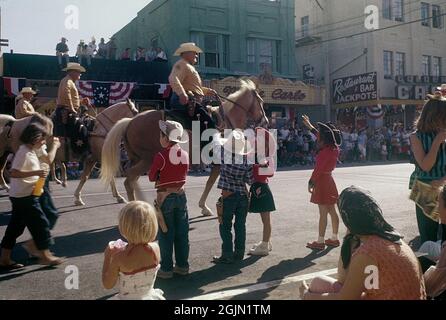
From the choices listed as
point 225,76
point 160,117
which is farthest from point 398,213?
point 225,76

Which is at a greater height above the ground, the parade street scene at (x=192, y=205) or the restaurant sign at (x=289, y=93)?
the restaurant sign at (x=289, y=93)

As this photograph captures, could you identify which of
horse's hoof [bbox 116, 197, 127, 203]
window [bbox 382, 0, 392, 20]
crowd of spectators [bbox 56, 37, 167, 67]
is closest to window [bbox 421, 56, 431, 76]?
window [bbox 382, 0, 392, 20]

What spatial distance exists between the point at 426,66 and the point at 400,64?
325cm

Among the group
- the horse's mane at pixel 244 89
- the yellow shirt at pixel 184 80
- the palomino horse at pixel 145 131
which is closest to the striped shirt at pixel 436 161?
the palomino horse at pixel 145 131

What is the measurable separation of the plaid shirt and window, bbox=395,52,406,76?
29115mm

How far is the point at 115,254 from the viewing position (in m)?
3.27

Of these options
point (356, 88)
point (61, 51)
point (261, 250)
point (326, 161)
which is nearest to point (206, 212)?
point (261, 250)

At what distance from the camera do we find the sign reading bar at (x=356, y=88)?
89.7 feet

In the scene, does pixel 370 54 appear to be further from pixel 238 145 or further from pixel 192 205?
pixel 238 145

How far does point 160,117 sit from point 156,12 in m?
21.2

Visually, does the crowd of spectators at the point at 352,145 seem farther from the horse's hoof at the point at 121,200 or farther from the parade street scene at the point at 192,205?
the horse's hoof at the point at 121,200

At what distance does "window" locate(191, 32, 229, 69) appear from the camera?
25928 mm

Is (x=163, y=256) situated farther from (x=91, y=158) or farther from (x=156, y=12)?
(x=156, y=12)

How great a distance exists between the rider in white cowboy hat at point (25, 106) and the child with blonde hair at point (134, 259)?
22.6 ft
